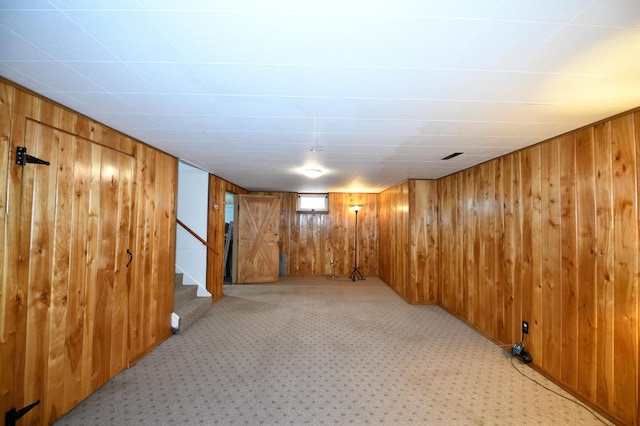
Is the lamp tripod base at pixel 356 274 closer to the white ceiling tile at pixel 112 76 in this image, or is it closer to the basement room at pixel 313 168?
the basement room at pixel 313 168

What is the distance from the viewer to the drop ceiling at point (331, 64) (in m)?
1.05

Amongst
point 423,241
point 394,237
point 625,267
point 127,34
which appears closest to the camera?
point 127,34

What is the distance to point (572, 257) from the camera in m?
2.32

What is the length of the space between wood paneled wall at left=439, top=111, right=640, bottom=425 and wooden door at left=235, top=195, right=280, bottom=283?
14.6 ft

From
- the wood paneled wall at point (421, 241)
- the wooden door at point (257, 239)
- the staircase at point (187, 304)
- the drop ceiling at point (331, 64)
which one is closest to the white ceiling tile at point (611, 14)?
the drop ceiling at point (331, 64)

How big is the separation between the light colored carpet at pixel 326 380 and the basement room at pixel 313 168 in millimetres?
22

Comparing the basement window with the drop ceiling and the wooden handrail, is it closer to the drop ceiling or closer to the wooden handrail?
the wooden handrail

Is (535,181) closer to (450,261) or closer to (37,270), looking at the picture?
(450,261)

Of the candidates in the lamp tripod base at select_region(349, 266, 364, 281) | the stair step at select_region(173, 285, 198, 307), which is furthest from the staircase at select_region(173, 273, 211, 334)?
the lamp tripod base at select_region(349, 266, 364, 281)

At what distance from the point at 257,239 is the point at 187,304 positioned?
254 cm

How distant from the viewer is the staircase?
3559 millimetres

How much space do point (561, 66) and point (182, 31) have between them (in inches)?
74.0

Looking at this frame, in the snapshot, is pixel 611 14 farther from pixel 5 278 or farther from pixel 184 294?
pixel 184 294

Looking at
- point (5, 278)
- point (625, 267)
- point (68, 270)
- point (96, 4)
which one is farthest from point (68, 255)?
point (625, 267)
